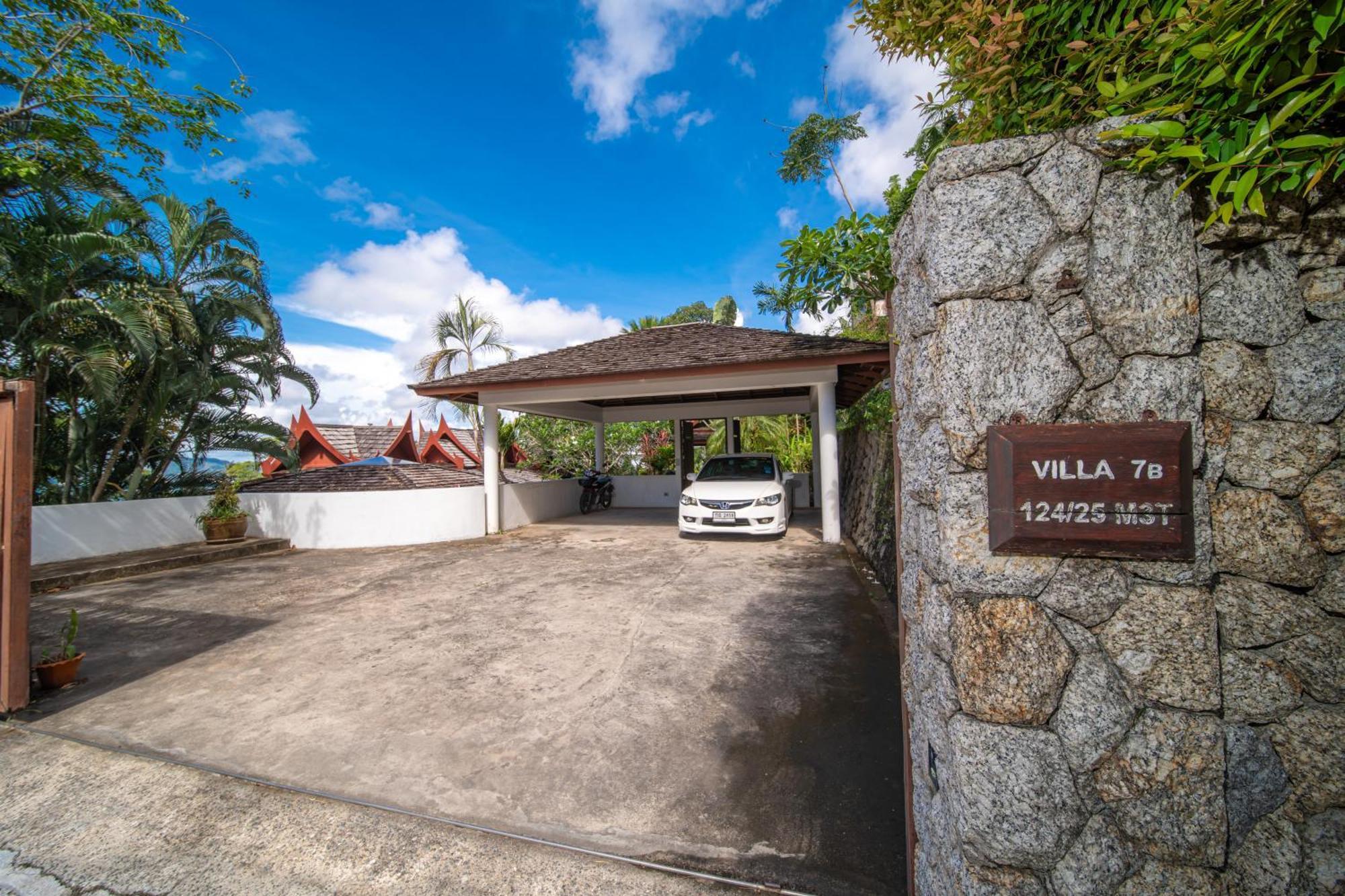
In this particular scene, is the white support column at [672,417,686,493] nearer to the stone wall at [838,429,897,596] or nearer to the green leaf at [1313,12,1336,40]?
the stone wall at [838,429,897,596]

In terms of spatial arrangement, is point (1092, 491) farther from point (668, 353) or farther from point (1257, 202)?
point (668, 353)

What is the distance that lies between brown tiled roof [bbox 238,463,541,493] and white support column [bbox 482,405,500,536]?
0.60m

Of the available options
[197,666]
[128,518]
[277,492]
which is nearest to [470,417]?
[277,492]

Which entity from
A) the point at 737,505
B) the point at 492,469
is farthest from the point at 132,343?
the point at 737,505

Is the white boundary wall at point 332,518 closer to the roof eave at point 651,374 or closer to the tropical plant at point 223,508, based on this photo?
the tropical plant at point 223,508

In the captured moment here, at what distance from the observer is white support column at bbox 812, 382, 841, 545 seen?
871cm

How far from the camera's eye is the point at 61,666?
390 centimetres

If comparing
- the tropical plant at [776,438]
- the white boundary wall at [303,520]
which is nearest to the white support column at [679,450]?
the tropical plant at [776,438]

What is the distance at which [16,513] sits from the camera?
11.4 feet

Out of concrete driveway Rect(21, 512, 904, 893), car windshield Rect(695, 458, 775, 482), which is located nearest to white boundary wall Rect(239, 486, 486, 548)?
concrete driveway Rect(21, 512, 904, 893)

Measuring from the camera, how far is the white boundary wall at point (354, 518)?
9.49 meters

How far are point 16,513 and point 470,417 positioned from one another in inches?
613

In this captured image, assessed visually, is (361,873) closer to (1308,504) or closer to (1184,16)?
(1308,504)

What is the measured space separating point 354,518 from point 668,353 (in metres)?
6.34
